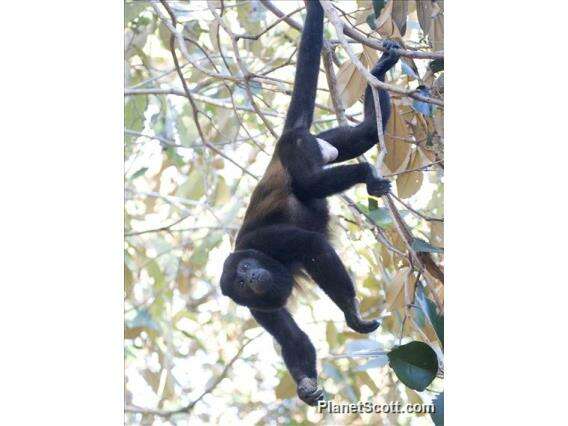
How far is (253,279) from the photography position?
315 centimetres

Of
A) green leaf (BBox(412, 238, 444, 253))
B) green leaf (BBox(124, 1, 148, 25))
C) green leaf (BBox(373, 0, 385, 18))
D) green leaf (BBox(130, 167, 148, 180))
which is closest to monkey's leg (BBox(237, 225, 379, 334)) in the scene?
green leaf (BBox(412, 238, 444, 253))

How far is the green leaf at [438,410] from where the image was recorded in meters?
3.00

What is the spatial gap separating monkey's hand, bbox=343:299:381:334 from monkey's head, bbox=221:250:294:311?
0.80ft

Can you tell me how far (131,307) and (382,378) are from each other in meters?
1.06

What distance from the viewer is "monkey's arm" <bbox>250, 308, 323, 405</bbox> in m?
3.26

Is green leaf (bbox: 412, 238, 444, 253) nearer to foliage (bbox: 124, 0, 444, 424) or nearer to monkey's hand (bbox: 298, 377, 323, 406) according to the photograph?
foliage (bbox: 124, 0, 444, 424)

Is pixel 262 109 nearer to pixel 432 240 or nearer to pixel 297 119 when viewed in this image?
pixel 297 119

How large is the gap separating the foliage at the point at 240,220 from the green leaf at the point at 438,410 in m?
0.01

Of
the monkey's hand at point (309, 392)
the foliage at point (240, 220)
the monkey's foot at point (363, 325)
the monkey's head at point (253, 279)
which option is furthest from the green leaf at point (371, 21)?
the monkey's hand at point (309, 392)

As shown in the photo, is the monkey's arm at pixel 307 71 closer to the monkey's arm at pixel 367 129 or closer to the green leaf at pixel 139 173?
the monkey's arm at pixel 367 129

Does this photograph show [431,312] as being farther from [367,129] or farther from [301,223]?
[367,129]

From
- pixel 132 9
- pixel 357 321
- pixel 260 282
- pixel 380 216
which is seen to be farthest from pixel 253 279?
pixel 132 9
